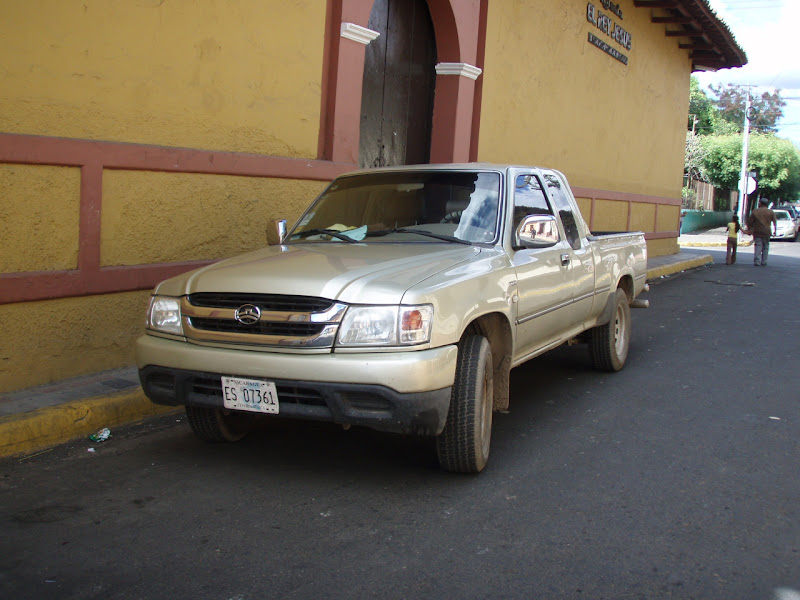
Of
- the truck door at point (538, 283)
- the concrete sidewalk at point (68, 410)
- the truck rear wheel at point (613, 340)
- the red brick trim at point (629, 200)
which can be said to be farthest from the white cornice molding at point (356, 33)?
the red brick trim at point (629, 200)

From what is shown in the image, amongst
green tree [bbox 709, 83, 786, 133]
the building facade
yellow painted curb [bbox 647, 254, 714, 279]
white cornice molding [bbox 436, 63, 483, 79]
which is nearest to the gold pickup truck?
the building facade

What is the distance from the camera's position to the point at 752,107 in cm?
7088

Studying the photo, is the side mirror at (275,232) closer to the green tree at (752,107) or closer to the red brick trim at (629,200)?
the red brick trim at (629,200)

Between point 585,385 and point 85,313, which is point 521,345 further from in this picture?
point 85,313

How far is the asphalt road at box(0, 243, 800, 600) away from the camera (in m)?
3.31

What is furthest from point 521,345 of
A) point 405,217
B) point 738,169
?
point 738,169

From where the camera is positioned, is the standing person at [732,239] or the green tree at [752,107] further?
the green tree at [752,107]

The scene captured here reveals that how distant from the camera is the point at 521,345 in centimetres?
521

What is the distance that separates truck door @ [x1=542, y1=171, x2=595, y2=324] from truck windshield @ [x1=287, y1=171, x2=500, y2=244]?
3.12ft

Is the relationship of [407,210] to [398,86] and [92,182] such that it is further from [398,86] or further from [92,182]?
[398,86]

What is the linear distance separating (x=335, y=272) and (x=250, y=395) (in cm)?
76

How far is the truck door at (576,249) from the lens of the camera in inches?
246

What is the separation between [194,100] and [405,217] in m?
2.72

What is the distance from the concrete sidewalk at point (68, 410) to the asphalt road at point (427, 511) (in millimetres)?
142
